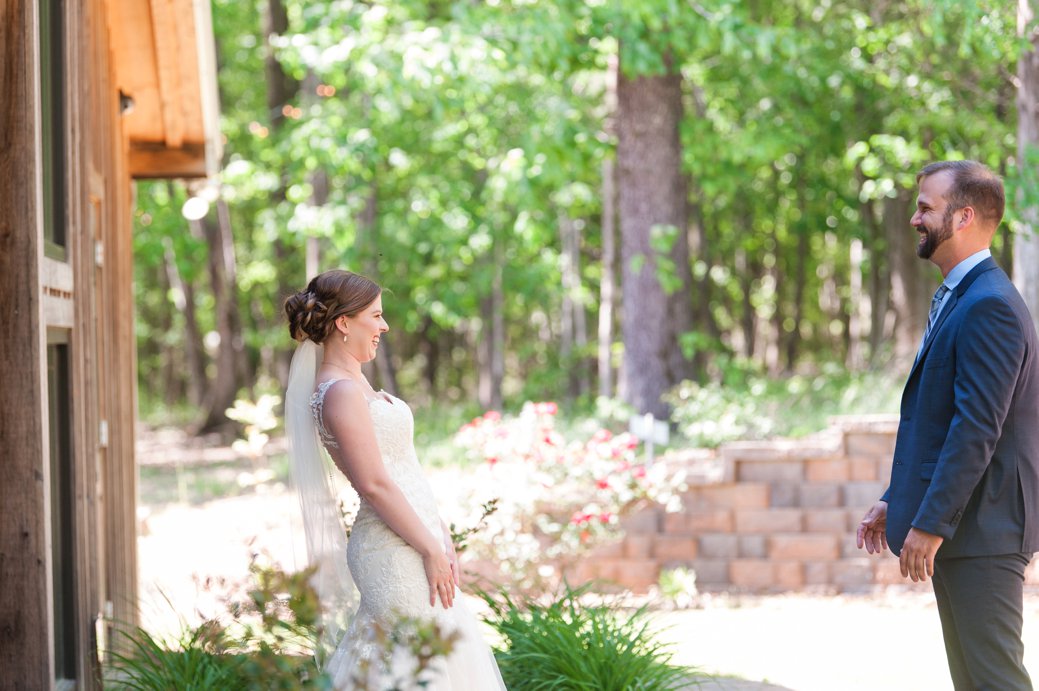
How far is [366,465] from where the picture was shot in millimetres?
3748

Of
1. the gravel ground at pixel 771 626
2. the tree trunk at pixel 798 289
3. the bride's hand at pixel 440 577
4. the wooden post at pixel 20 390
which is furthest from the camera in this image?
the tree trunk at pixel 798 289

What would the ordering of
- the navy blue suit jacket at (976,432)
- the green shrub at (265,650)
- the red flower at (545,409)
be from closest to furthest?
the green shrub at (265,650), the navy blue suit jacket at (976,432), the red flower at (545,409)

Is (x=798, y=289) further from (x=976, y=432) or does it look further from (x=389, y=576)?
(x=389, y=576)

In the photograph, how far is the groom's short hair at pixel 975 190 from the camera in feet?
12.8

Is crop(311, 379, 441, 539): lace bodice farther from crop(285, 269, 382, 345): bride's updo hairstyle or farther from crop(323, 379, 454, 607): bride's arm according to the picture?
crop(285, 269, 382, 345): bride's updo hairstyle

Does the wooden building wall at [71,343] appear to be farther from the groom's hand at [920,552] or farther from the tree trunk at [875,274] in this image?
the tree trunk at [875,274]

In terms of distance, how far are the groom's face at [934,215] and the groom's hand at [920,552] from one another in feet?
2.82

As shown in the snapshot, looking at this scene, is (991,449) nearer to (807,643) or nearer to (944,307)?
(944,307)

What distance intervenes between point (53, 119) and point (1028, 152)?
251 inches

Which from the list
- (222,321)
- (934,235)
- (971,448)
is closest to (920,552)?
(971,448)

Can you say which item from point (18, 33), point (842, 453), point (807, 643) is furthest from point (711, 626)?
point (18, 33)

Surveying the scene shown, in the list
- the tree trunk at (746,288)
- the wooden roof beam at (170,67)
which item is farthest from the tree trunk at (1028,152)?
the tree trunk at (746,288)

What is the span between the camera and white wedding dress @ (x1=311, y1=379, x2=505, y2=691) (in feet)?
12.7

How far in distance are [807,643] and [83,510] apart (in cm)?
423
